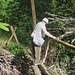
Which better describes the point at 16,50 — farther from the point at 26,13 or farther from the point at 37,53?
the point at 26,13

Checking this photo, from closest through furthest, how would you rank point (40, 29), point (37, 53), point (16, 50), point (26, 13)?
point (40, 29), point (37, 53), point (16, 50), point (26, 13)

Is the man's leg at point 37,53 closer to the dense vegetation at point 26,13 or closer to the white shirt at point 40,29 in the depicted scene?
the white shirt at point 40,29

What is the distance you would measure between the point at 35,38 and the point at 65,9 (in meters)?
5.45

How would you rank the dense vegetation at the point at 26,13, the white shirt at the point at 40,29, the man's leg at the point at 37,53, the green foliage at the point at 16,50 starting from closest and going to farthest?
the white shirt at the point at 40,29 → the man's leg at the point at 37,53 → the green foliage at the point at 16,50 → the dense vegetation at the point at 26,13

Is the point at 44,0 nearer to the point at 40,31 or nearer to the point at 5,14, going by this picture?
the point at 5,14

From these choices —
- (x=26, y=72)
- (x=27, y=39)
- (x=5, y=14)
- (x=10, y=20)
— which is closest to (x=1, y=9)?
(x=5, y=14)

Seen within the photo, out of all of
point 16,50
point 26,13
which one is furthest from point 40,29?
point 26,13

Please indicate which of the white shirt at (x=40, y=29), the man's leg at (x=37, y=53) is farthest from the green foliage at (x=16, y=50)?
the white shirt at (x=40, y=29)

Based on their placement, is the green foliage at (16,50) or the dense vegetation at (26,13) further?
the dense vegetation at (26,13)

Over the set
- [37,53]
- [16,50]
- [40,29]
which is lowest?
[16,50]

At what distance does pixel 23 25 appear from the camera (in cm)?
824

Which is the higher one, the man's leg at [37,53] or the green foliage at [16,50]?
the man's leg at [37,53]

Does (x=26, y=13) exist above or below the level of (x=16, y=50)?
above

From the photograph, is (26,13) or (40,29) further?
(26,13)
